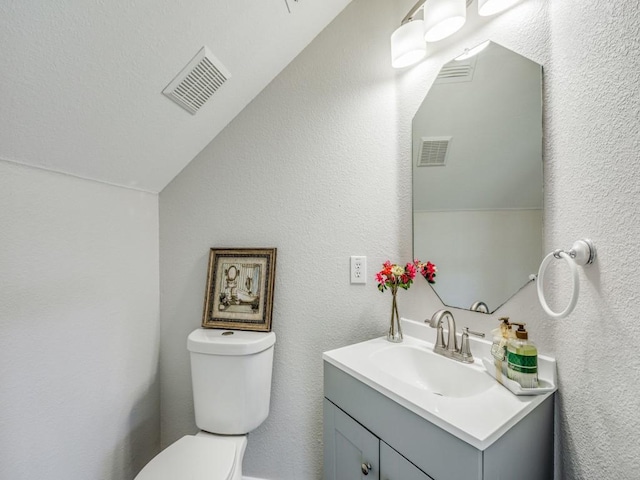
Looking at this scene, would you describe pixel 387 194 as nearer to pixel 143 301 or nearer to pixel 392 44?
pixel 392 44

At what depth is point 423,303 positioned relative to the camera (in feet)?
3.94

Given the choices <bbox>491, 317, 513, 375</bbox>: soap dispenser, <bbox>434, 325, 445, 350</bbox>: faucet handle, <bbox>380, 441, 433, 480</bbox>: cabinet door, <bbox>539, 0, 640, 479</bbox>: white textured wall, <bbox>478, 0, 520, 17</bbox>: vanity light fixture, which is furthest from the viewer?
<bbox>434, 325, 445, 350</bbox>: faucet handle

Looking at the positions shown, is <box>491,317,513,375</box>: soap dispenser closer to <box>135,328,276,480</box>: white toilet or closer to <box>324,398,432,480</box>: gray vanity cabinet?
<box>324,398,432,480</box>: gray vanity cabinet

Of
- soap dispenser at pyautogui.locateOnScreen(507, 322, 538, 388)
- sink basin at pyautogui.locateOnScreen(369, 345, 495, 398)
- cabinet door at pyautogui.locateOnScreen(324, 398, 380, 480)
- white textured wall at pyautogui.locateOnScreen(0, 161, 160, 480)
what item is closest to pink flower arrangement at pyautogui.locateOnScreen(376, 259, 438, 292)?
sink basin at pyautogui.locateOnScreen(369, 345, 495, 398)

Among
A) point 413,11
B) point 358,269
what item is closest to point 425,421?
point 358,269

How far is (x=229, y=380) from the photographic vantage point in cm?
118

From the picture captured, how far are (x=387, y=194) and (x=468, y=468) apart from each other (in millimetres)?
999

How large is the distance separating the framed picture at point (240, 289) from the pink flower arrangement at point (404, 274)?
54 cm

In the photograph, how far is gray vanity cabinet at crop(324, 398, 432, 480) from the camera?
75 cm

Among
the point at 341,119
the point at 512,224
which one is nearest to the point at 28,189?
the point at 341,119

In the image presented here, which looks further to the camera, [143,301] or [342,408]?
[143,301]

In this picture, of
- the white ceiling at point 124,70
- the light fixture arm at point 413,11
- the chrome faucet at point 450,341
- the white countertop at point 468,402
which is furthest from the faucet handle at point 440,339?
the white ceiling at point 124,70

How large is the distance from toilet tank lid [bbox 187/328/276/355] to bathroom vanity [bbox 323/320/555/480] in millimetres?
332

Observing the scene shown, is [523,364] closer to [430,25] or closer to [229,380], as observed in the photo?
[229,380]
